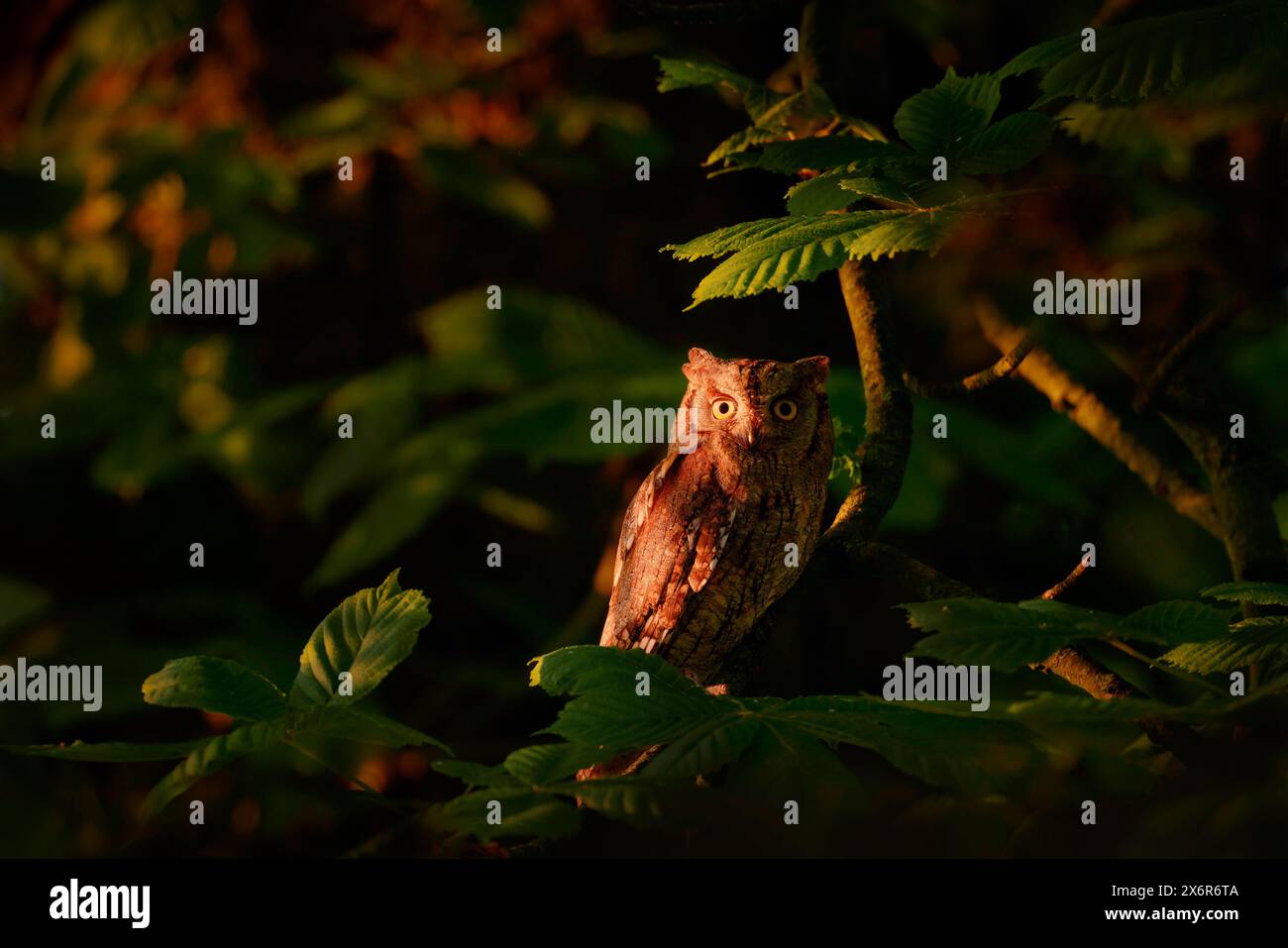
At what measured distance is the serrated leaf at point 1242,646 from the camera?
765mm

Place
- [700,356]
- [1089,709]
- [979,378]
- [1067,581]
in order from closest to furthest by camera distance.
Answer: [1089,709] → [1067,581] → [979,378] → [700,356]

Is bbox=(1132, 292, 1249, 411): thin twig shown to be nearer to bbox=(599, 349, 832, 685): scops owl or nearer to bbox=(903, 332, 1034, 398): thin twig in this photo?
bbox=(903, 332, 1034, 398): thin twig

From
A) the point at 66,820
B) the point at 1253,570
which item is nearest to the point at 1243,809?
the point at 1253,570

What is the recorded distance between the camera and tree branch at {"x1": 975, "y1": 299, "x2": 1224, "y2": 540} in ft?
4.07

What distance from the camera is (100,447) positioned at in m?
2.92

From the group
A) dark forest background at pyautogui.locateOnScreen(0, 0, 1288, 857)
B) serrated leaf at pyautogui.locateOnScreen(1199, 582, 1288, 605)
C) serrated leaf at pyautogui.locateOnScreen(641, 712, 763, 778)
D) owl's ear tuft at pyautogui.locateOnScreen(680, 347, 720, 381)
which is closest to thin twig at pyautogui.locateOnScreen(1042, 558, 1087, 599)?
serrated leaf at pyautogui.locateOnScreen(1199, 582, 1288, 605)

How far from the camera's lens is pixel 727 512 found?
3.73ft

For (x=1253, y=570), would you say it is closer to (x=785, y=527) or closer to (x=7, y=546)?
(x=785, y=527)

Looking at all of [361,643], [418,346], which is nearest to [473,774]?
[361,643]

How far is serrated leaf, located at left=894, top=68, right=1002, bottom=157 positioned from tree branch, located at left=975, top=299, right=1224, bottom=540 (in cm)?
49

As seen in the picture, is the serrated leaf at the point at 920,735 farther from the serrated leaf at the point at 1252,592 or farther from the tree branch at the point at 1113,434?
the tree branch at the point at 1113,434

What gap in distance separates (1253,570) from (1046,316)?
0.32 m

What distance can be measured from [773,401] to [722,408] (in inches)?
2.6

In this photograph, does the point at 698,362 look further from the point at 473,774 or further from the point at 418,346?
the point at 418,346
